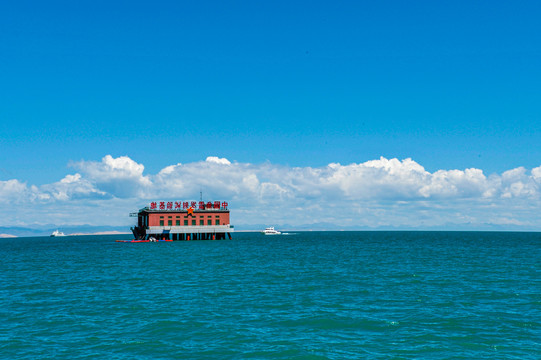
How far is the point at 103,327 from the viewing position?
29141 mm

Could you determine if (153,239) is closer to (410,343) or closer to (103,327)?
(103,327)

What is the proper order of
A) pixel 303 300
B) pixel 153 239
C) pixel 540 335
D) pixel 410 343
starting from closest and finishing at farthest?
pixel 410 343
pixel 540 335
pixel 303 300
pixel 153 239

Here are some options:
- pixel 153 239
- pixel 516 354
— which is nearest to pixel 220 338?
pixel 516 354

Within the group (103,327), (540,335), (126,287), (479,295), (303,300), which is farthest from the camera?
(126,287)

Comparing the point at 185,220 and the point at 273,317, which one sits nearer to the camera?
the point at 273,317

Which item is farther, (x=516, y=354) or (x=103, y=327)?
(x=103, y=327)

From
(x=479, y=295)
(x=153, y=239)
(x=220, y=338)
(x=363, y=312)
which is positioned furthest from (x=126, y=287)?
(x=153, y=239)

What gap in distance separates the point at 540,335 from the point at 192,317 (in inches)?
922

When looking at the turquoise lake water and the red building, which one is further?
the red building

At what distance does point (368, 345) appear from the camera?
81.4ft

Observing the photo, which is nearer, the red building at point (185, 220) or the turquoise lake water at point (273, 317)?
the turquoise lake water at point (273, 317)

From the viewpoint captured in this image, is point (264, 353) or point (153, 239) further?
point (153, 239)

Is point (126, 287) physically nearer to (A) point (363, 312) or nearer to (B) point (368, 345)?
(A) point (363, 312)

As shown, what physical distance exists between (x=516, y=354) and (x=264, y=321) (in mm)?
15695
